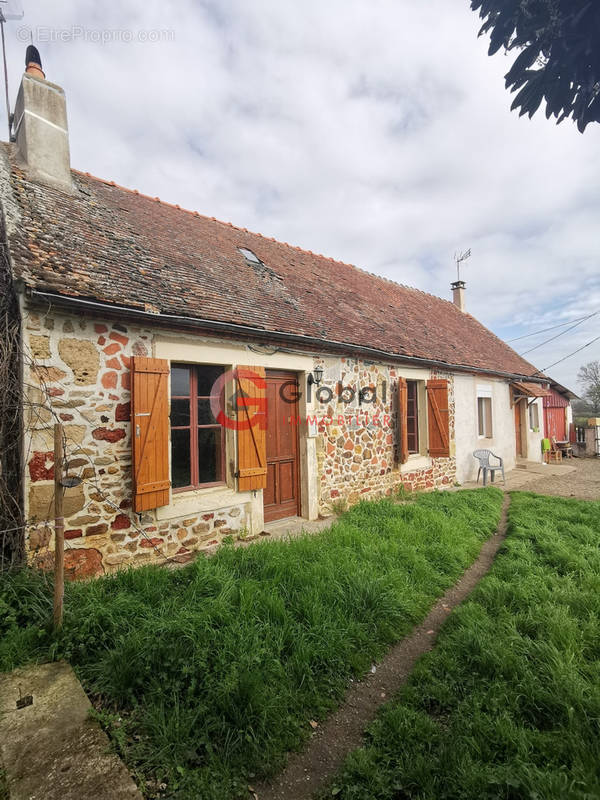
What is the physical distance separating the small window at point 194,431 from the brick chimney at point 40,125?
3726 mm

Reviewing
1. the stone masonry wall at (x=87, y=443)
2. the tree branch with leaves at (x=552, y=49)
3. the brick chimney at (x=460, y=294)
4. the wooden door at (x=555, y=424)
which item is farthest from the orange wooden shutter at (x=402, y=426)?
the wooden door at (x=555, y=424)

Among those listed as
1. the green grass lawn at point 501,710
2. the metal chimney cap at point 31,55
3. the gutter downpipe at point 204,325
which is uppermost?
the metal chimney cap at point 31,55

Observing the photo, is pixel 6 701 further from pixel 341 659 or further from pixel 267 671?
pixel 341 659

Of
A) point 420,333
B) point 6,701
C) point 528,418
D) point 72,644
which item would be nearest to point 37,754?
point 6,701

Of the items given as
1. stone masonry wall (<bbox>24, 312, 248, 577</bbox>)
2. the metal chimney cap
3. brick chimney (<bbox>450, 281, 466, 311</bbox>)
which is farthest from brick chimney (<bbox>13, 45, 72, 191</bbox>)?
brick chimney (<bbox>450, 281, 466, 311</bbox>)

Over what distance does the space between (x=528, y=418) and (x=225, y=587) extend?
13.2 meters

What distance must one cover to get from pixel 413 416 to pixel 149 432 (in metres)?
6.02

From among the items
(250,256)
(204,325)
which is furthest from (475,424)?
(204,325)

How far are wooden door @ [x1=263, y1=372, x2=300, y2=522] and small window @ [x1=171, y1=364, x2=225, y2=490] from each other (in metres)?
0.95

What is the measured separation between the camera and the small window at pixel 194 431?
4945 millimetres

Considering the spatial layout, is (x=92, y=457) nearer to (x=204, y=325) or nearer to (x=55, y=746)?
(x=204, y=325)

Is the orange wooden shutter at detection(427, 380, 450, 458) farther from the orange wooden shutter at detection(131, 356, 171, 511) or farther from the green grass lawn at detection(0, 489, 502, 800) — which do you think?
the orange wooden shutter at detection(131, 356, 171, 511)

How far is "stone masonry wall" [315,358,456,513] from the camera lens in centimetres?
661

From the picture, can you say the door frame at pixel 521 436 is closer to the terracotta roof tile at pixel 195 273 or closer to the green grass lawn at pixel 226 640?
the terracotta roof tile at pixel 195 273
